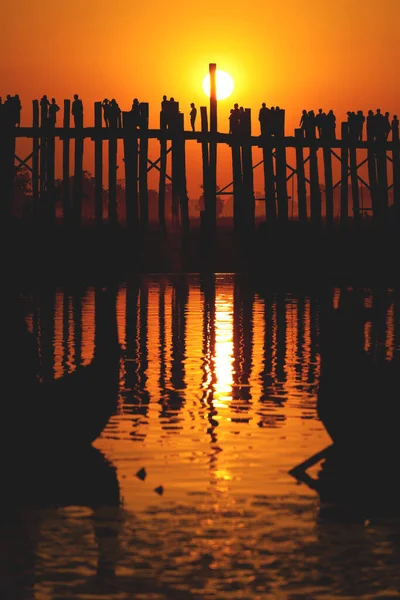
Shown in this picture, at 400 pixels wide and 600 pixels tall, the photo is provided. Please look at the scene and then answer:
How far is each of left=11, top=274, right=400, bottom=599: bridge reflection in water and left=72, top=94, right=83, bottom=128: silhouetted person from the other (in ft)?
37.0

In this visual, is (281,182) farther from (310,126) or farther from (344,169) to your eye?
(310,126)

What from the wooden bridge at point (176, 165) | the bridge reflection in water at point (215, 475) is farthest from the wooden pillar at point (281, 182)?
the bridge reflection in water at point (215, 475)

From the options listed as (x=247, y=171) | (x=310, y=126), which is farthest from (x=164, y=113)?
(x=310, y=126)

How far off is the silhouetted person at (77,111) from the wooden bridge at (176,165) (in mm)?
163

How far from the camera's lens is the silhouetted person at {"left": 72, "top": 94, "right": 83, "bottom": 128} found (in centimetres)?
3525

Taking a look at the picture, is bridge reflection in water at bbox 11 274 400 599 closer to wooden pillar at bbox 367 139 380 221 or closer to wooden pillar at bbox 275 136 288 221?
wooden pillar at bbox 275 136 288 221

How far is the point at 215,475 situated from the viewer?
39.5 ft

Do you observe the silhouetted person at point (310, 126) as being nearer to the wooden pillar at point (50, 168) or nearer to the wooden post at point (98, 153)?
the wooden post at point (98, 153)

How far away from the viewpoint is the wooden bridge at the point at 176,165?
3522 cm

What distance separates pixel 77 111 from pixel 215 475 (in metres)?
24.4

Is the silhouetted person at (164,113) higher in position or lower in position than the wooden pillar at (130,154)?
higher

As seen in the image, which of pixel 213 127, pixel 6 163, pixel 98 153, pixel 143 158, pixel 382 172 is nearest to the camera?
pixel 98 153

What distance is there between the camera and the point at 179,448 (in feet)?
43.6

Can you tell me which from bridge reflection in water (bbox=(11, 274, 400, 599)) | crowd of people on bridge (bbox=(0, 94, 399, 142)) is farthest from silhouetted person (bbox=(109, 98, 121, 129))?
bridge reflection in water (bbox=(11, 274, 400, 599))
